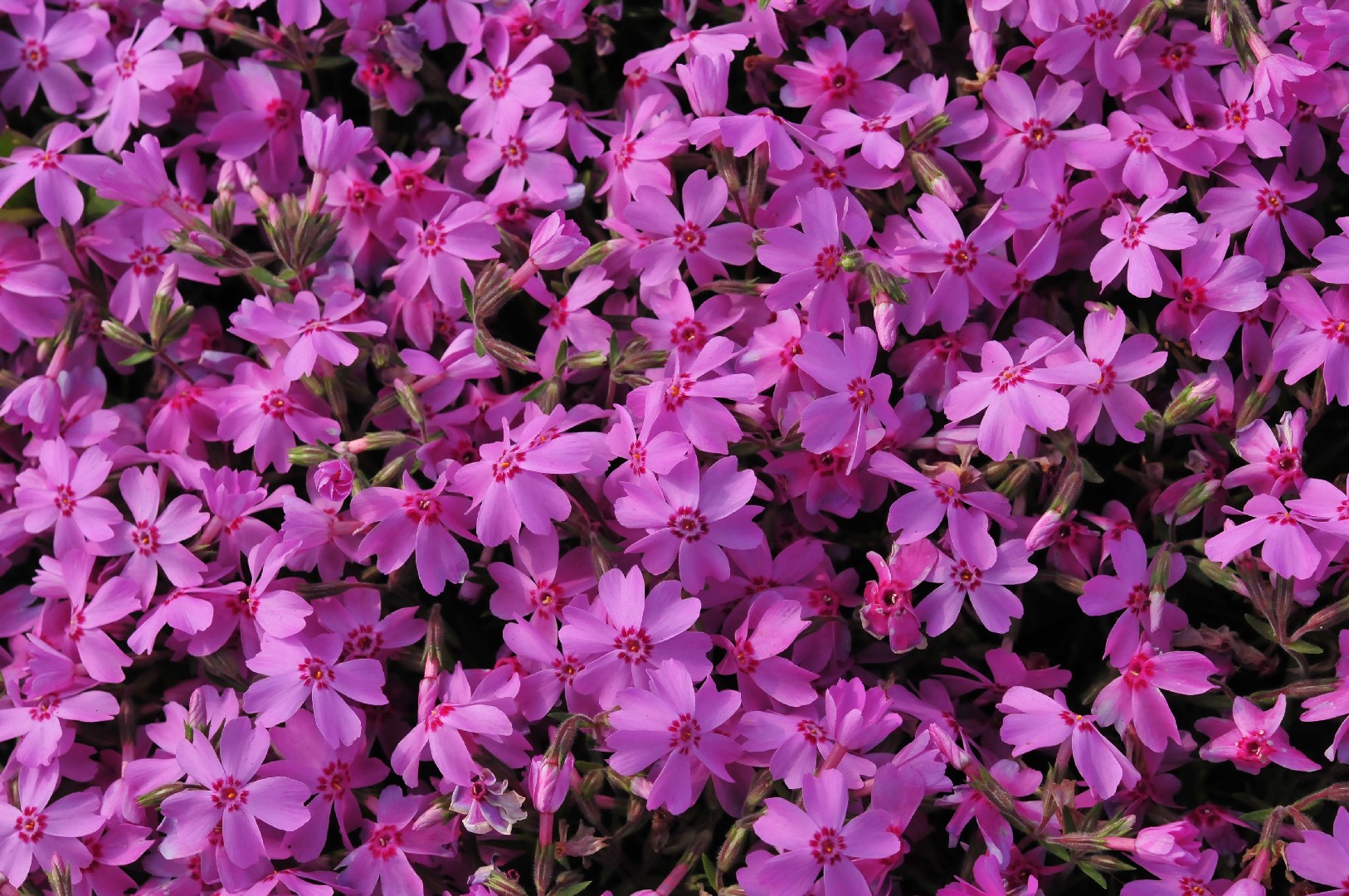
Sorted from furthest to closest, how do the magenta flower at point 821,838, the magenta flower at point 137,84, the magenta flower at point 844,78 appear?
the magenta flower at point 137,84, the magenta flower at point 844,78, the magenta flower at point 821,838

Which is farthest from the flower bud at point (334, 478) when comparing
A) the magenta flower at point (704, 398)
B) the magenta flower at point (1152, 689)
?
the magenta flower at point (1152, 689)

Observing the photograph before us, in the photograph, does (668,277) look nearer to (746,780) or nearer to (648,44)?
(648,44)

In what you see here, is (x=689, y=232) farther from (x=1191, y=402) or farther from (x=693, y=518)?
(x=1191, y=402)

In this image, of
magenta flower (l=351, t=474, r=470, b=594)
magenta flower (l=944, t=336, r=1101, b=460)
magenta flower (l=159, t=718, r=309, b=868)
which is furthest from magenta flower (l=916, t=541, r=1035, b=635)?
magenta flower (l=159, t=718, r=309, b=868)

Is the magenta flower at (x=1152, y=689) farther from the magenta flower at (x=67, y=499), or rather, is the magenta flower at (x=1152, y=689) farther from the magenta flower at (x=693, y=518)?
the magenta flower at (x=67, y=499)

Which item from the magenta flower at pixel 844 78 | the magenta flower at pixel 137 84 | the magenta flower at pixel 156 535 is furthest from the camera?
the magenta flower at pixel 137 84
